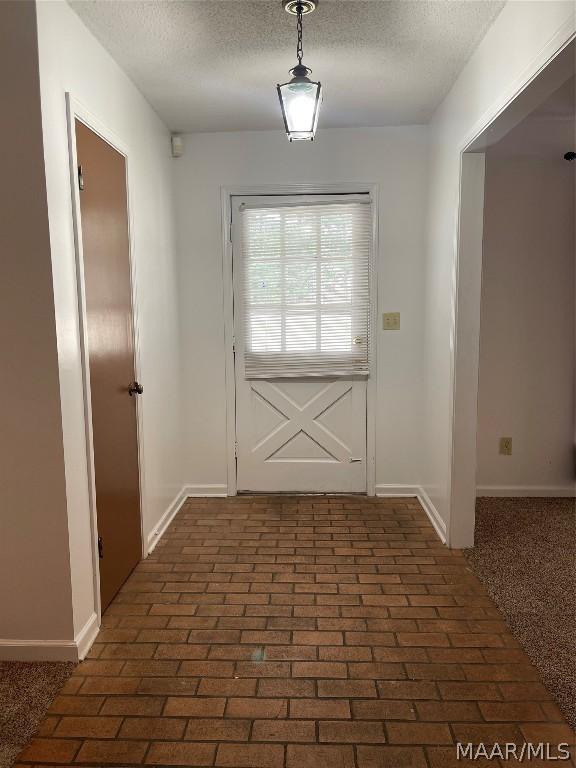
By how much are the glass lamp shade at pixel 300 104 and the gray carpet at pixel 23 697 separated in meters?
2.47

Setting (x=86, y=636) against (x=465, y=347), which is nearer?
(x=86, y=636)

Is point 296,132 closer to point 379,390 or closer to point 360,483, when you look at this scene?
point 379,390

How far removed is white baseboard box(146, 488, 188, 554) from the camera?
11.1 feet

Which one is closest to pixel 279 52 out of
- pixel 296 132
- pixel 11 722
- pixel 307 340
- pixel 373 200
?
pixel 296 132

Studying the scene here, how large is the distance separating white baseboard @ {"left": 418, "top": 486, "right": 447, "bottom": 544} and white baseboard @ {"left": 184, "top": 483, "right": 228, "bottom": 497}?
144 cm

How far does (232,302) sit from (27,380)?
2127 millimetres

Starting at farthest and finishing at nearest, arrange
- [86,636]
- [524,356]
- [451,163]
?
[524,356]
[451,163]
[86,636]

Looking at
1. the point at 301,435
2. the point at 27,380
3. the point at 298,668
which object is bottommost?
the point at 298,668

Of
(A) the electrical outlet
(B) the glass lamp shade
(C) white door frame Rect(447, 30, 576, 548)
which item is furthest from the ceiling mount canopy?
(A) the electrical outlet

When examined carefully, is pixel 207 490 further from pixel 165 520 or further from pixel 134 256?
pixel 134 256

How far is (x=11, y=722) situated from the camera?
1.95 meters

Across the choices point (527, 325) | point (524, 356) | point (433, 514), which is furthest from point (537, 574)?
point (527, 325)

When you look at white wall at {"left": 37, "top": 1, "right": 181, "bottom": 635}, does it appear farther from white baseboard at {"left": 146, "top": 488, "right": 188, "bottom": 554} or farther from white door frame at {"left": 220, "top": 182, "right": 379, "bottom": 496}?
white door frame at {"left": 220, "top": 182, "right": 379, "bottom": 496}

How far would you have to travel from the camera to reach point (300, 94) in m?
2.44
